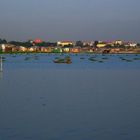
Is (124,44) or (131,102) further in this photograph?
(124,44)

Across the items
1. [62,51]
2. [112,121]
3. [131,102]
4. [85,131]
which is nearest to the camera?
[85,131]

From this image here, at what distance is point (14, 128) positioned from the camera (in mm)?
9594

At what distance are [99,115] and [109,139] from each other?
2.59m

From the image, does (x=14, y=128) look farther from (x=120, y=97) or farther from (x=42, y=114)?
(x=120, y=97)

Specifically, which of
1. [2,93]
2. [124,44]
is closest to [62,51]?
[124,44]

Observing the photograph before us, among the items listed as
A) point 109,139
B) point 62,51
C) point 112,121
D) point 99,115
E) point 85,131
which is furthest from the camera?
point 62,51

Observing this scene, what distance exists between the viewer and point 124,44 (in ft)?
577

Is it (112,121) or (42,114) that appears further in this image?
(42,114)

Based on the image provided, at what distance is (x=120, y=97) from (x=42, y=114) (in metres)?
4.65

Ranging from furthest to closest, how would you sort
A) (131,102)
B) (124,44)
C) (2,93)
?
1. (124,44)
2. (2,93)
3. (131,102)

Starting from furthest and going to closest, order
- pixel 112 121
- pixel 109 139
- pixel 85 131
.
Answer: pixel 112 121 < pixel 85 131 < pixel 109 139

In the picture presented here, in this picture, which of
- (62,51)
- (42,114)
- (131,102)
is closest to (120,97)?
(131,102)

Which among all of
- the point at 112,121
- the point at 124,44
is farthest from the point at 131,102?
the point at 124,44

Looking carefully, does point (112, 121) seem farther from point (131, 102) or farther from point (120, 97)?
point (120, 97)
